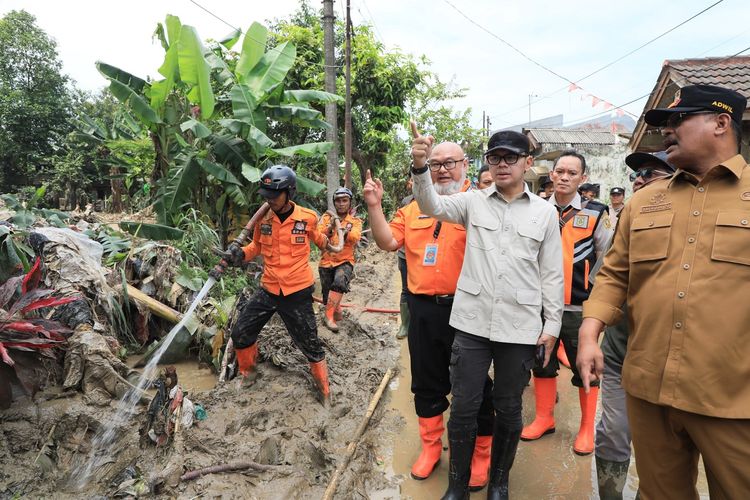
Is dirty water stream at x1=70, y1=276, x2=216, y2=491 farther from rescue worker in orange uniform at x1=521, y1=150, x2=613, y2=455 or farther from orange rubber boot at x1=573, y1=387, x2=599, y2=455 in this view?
orange rubber boot at x1=573, y1=387, x2=599, y2=455

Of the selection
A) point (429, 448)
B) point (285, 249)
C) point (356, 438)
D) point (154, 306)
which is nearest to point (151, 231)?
point (154, 306)

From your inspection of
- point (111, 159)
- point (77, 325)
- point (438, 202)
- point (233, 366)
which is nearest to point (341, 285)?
point (233, 366)

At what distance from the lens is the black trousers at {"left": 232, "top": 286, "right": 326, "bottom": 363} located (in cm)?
403

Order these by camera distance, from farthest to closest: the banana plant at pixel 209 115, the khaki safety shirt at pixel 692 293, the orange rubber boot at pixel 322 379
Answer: the banana plant at pixel 209 115 → the orange rubber boot at pixel 322 379 → the khaki safety shirt at pixel 692 293

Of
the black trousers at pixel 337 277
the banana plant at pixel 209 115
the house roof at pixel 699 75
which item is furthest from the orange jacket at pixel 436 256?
the house roof at pixel 699 75

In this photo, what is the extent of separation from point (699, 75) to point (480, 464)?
25.5 ft

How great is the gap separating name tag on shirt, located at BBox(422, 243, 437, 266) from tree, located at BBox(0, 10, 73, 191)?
25464 millimetres

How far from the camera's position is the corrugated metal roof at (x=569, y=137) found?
82.4 ft

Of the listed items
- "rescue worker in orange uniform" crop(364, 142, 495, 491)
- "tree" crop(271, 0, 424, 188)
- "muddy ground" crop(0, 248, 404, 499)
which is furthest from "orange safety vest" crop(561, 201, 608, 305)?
"tree" crop(271, 0, 424, 188)

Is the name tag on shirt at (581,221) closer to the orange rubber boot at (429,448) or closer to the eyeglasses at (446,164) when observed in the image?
the eyeglasses at (446,164)

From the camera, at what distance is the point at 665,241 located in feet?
5.67

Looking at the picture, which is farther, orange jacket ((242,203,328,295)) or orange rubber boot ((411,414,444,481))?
orange jacket ((242,203,328,295))

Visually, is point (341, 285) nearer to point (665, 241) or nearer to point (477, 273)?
point (477, 273)

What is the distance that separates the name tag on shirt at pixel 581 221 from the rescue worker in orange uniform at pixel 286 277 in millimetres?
2258
